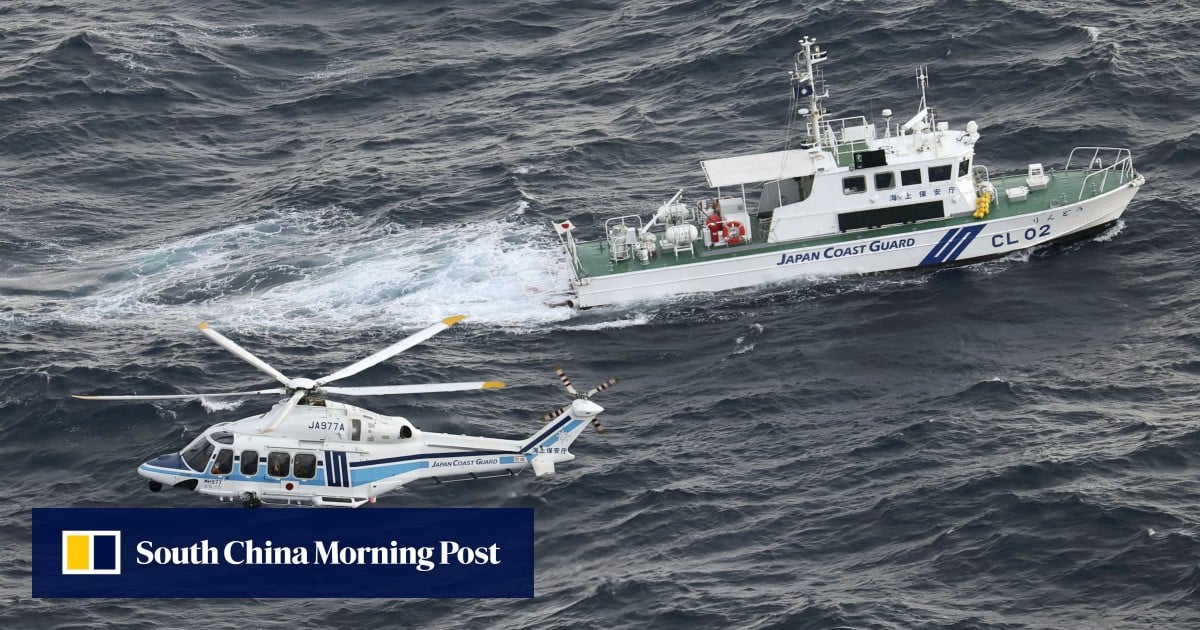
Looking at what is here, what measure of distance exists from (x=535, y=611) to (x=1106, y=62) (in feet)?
163

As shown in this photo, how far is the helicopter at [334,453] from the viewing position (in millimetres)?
54406

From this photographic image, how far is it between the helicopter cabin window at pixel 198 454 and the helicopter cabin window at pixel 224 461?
34 cm

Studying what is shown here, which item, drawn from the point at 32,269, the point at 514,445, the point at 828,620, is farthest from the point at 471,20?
the point at 828,620

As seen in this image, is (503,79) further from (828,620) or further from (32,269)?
(828,620)

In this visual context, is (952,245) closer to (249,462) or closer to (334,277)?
(334,277)

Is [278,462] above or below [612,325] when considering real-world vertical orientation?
below

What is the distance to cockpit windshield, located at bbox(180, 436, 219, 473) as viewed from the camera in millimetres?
55013

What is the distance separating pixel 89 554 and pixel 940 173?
3903 cm

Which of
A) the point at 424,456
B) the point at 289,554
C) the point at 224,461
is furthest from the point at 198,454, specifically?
the point at 424,456

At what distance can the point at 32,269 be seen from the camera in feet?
261

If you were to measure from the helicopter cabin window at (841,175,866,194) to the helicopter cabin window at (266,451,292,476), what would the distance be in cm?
2921

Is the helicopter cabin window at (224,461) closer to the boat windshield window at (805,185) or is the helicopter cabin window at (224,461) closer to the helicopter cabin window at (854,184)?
the boat windshield window at (805,185)

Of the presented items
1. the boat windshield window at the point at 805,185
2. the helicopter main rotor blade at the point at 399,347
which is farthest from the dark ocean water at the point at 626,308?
the helicopter main rotor blade at the point at 399,347

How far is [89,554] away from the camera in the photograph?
178 feet
